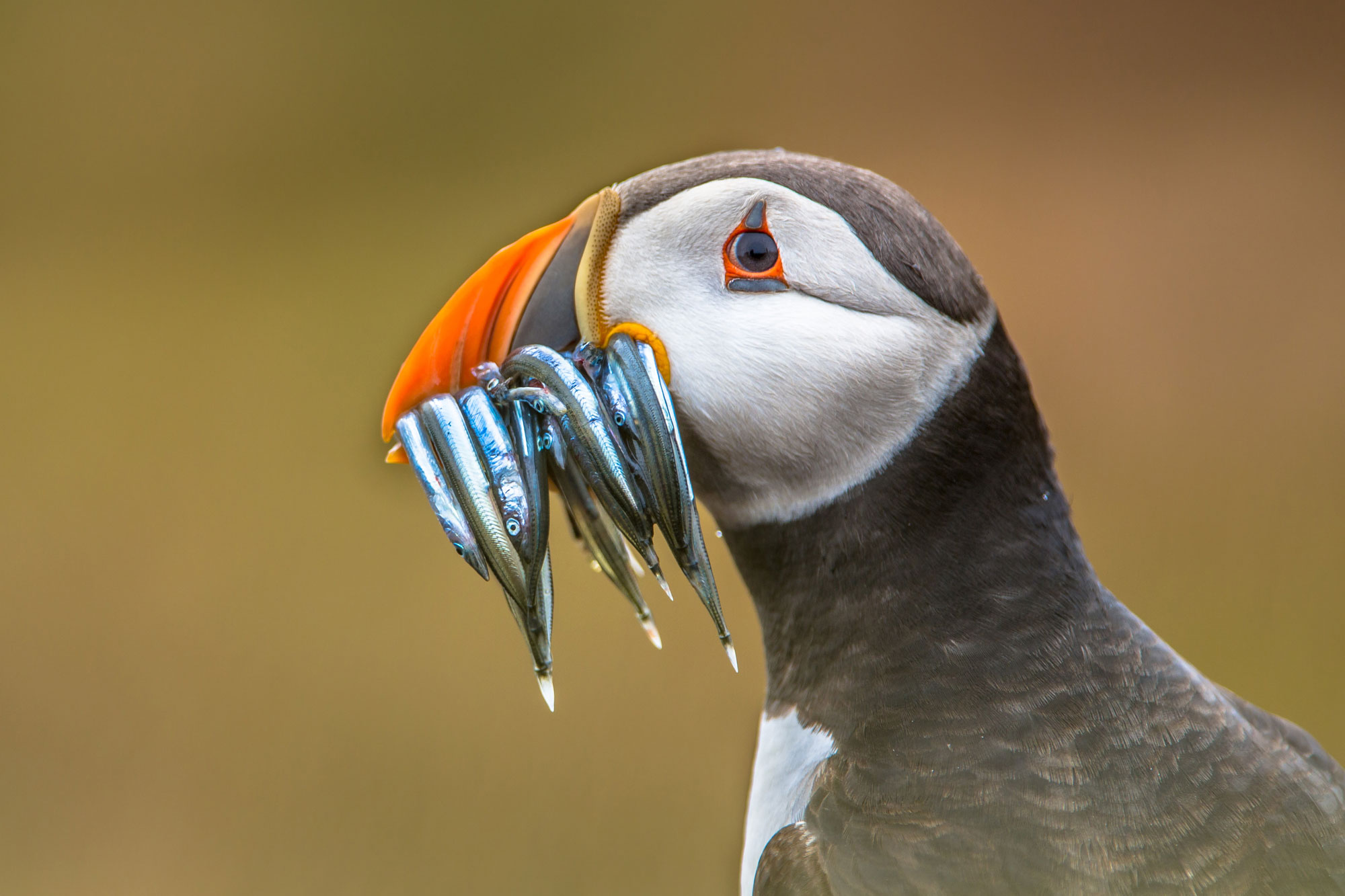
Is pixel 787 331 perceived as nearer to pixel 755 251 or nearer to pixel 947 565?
pixel 755 251

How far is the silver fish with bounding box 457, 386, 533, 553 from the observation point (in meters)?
0.80

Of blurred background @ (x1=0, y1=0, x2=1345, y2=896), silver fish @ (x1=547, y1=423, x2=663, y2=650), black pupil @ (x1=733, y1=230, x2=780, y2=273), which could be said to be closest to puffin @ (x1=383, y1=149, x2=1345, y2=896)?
black pupil @ (x1=733, y1=230, x2=780, y2=273)

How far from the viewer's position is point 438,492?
81cm

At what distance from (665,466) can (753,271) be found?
198 mm

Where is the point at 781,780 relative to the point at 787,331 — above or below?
below

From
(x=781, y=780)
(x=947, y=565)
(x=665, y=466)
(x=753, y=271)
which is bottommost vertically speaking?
(x=781, y=780)

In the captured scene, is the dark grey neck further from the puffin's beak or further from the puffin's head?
the puffin's beak

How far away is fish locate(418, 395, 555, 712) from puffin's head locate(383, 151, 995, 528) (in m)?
0.07

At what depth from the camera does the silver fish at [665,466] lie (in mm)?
836

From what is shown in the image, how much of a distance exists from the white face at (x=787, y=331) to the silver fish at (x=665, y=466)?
60 mm

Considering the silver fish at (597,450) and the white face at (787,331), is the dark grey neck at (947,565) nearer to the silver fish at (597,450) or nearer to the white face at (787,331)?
the white face at (787,331)

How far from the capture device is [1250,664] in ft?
7.39

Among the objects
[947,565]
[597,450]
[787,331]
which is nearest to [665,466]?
[597,450]

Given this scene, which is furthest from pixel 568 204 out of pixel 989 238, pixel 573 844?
pixel 573 844
